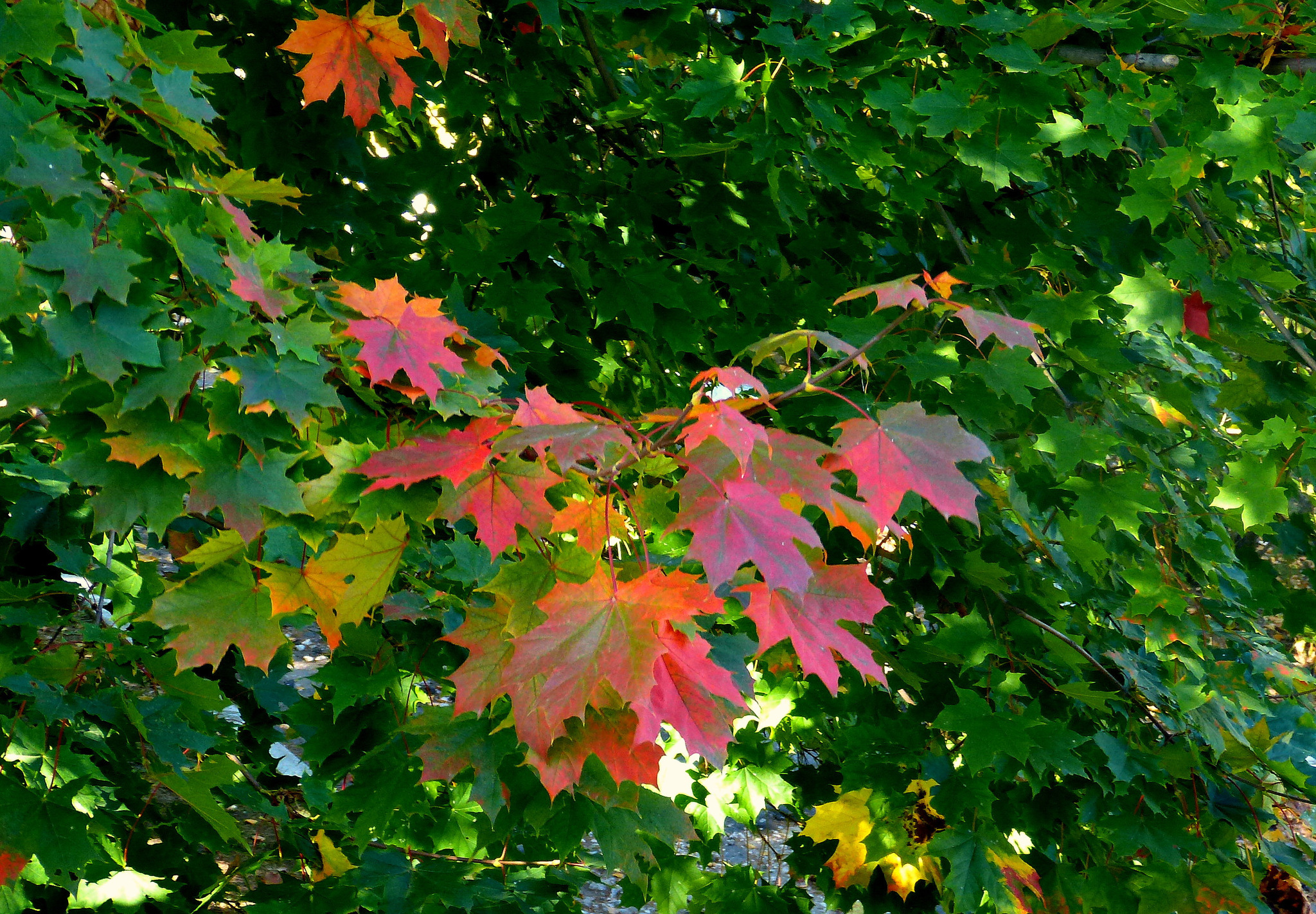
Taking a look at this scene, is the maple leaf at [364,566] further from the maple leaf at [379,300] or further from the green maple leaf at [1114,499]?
the green maple leaf at [1114,499]

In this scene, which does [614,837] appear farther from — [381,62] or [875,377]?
[381,62]

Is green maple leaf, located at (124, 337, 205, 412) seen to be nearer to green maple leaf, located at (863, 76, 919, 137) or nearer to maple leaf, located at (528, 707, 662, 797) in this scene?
maple leaf, located at (528, 707, 662, 797)

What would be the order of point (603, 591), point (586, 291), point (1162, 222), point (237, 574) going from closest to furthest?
point (603, 591) < point (237, 574) < point (1162, 222) < point (586, 291)

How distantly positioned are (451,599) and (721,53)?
1.80 meters

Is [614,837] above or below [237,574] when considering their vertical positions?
below

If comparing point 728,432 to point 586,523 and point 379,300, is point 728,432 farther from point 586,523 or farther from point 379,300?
point 379,300

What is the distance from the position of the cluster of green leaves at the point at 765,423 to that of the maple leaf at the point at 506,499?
12 centimetres

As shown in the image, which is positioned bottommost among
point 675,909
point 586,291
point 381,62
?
point 675,909

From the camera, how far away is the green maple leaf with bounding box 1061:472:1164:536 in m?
2.60

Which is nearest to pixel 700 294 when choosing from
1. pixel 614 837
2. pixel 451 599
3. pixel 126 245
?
pixel 451 599

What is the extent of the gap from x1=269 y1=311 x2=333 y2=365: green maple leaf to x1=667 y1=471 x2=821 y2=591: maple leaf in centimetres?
55

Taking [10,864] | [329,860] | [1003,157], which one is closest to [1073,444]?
[1003,157]

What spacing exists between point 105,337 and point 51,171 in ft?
0.76

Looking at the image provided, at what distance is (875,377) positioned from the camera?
2.57 meters
